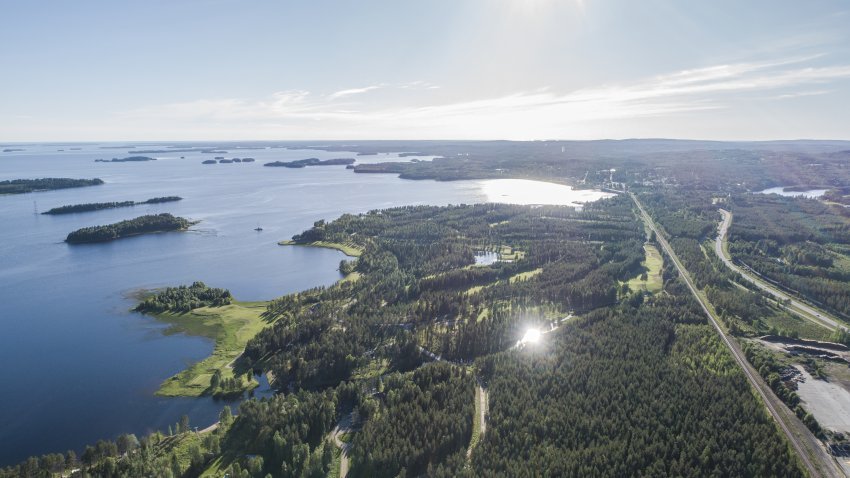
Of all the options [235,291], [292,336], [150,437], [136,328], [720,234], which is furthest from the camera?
[720,234]

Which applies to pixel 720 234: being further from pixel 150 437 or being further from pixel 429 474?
pixel 150 437

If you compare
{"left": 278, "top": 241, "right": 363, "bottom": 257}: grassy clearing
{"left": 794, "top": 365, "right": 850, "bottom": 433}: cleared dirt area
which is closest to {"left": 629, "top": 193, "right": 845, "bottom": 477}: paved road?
{"left": 794, "top": 365, "right": 850, "bottom": 433}: cleared dirt area

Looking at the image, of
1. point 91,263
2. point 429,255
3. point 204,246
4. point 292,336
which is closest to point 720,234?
point 429,255

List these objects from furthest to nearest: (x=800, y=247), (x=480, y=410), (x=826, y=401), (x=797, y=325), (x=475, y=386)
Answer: (x=800, y=247)
(x=797, y=325)
(x=475, y=386)
(x=826, y=401)
(x=480, y=410)

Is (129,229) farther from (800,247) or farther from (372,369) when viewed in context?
(800,247)

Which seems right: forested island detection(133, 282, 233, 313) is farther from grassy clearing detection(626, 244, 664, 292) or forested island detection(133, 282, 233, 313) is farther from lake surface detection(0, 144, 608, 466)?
grassy clearing detection(626, 244, 664, 292)

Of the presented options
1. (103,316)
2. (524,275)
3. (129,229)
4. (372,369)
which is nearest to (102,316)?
(103,316)

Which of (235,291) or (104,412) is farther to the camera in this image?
(235,291)
